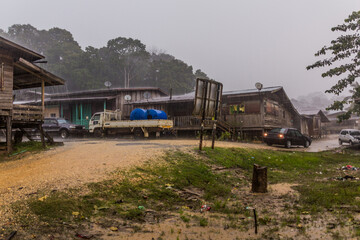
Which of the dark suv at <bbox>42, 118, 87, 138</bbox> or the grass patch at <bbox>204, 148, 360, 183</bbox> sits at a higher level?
the dark suv at <bbox>42, 118, 87, 138</bbox>

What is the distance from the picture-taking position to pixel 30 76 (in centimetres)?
1432

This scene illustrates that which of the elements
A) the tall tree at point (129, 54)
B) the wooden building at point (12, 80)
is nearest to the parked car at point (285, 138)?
the wooden building at point (12, 80)

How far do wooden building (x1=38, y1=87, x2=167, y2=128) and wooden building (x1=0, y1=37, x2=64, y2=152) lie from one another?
14477mm

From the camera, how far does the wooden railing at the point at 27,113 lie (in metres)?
12.1

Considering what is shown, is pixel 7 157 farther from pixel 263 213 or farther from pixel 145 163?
pixel 263 213

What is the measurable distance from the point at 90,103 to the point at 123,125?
11.4m

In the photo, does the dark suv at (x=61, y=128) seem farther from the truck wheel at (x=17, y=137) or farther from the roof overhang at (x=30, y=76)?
the truck wheel at (x=17, y=137)

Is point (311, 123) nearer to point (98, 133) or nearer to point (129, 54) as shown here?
point (98, 133)

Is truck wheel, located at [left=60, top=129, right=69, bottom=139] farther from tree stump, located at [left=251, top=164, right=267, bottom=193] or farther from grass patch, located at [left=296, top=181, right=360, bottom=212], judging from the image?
grass patch, located at [left=296, top=181, right=360, bottom=212]

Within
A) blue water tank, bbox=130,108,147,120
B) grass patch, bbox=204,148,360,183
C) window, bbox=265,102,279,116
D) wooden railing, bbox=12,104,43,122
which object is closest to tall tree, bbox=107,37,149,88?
blue water tank, bbox=130,108,147,120

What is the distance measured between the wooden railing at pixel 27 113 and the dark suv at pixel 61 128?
9334 millimetres

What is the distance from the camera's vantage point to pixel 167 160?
9.17m

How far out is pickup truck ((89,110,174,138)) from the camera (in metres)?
19.4

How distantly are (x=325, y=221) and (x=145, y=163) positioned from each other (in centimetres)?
535
